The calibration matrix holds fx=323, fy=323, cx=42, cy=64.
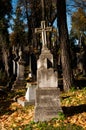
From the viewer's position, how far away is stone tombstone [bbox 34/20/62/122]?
947cm

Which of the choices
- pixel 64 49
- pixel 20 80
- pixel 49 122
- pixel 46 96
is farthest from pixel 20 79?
pixel 49 122

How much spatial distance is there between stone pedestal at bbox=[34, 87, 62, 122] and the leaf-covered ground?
0.80 ft

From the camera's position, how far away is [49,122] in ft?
30.5

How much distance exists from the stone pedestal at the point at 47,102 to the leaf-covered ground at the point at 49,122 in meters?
0.25

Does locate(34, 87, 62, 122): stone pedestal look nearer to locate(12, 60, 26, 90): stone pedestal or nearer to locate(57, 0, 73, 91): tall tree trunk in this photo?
locate(57, 0, 73, 91): tall tree trunk

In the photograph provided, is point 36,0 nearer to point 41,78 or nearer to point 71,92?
point 71,92

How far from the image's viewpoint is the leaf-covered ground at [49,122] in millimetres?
9016

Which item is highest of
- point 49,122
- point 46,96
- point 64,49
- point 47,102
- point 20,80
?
point 64,49

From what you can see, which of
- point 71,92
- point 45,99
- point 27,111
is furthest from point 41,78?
point 71,92

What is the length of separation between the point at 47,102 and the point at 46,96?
179 millimetres

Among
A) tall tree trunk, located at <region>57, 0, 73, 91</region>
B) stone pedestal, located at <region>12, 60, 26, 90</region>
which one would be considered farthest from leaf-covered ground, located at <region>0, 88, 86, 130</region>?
stone pedestal, located at <region>12, 60, 26, 90</region>

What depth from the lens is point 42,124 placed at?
9109mm

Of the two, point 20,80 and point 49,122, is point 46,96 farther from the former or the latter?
point 20,80

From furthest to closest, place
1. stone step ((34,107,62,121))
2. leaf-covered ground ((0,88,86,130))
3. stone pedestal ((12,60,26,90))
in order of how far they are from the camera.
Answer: stone pedestal ((12,60,26,90)) < stone step ((34,107,62,121)) < leaf-covered ground ((0,88,86,130))
